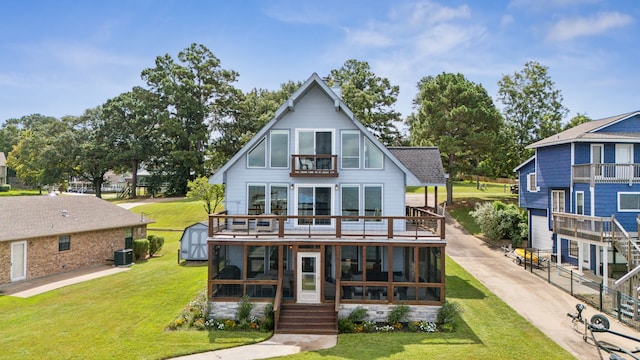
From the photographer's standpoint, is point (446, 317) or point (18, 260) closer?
point (446, 317)

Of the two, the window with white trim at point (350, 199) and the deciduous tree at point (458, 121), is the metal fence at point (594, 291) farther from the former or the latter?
the deciduous tree at point (458, 121)

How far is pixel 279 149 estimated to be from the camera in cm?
1753

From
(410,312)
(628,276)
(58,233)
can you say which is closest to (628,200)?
(628,276)

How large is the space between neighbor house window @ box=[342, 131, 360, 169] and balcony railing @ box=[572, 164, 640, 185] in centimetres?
1370

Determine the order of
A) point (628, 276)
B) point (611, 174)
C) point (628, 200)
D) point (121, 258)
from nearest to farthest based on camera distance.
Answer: point (628, 276), point (628, 200), point (611, 174), point (121, 258)

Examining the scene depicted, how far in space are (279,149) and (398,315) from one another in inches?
349

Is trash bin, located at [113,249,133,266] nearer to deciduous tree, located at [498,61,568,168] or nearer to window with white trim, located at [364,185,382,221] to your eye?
window with white trim, located at [364,185,382,221]

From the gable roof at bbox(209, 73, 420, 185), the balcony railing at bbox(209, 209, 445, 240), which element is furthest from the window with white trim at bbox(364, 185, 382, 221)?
the gable roof at bbox(209, 73, 420, 185)

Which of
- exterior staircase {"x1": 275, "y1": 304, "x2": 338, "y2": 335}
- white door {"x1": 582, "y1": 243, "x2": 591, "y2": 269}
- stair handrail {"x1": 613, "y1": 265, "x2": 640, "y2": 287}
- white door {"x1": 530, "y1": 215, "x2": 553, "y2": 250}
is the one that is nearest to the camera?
exterior staircase {"x1": 275, "y1": 304, "x2": 338, "y2": 335}

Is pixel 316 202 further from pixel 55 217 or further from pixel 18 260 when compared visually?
pixel 55 217

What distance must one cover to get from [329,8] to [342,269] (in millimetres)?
11308

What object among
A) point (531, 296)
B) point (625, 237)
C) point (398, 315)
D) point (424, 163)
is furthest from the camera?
point (424, 163)

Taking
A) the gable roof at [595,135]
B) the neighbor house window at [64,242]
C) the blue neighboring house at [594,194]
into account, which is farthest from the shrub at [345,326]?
the gable roof at [595,135]

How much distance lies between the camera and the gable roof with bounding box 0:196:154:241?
19.2 metres
